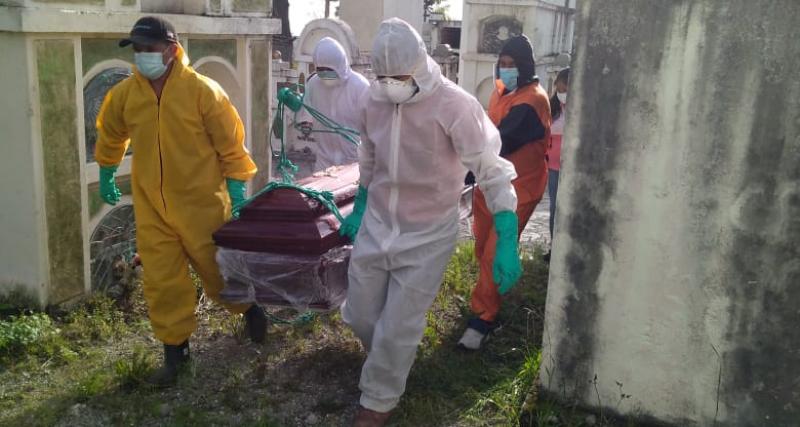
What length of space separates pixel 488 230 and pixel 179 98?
175cm

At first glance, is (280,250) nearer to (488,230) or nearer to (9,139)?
(488,230)

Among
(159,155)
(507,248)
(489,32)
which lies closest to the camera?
(507,248)

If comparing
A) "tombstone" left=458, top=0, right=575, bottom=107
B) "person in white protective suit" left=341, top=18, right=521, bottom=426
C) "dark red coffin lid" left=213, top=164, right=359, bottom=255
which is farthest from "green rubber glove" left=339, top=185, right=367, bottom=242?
"tombstone" left=458, top=0, right=575, bottom=107

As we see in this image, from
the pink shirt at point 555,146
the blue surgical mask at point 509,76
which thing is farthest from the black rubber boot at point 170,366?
the pink shirt at point 555,146

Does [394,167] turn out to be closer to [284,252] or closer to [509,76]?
[284,252]

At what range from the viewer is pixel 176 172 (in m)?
3.69

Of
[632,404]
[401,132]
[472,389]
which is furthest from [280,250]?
[632,404]

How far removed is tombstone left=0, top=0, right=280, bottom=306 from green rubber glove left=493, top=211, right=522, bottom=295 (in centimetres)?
261

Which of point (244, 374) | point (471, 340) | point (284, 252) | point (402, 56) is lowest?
point (244, 374)

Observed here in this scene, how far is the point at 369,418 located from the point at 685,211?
1545mm

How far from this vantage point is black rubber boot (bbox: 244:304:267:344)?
4203 mm

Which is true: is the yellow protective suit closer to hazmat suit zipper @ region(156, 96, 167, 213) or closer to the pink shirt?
hazmat suit zipper @ region(156, 96, 167, 213)

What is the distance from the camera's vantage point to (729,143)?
2.91 meters

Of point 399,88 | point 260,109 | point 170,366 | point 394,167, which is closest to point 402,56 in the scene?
point 399,88
